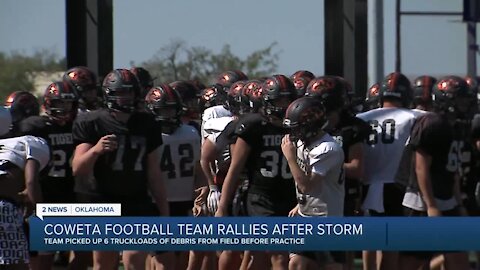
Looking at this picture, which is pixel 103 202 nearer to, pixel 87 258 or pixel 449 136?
pixel 87 258

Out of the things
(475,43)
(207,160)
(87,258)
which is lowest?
(87,258)

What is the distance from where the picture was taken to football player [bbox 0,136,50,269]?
8.73 m

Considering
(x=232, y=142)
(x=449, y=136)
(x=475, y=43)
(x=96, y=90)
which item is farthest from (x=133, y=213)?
(x=475, y=43)

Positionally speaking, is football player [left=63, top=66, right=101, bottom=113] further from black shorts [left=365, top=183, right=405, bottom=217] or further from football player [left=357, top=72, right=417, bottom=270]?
black shorts [left=365, top=183, right=405, bottom=217]

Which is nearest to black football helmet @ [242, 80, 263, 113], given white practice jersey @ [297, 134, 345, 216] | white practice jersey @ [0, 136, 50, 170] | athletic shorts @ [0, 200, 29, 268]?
white practice jersey @ [297, 134, 345, 216]

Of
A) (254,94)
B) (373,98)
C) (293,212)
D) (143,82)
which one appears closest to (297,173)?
(293,212)

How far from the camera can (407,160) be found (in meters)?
10.8

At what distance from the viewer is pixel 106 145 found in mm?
9742

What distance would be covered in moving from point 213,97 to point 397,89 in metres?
2.05

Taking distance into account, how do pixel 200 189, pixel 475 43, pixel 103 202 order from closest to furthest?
1. pixel 103 202
2. pixel 200 189
3. pixel 475 43

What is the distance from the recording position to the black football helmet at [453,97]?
1074cm

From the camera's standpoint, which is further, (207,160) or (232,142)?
(207,160)

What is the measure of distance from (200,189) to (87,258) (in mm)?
1190

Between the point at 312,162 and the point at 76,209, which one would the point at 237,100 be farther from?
the point at 312,162
